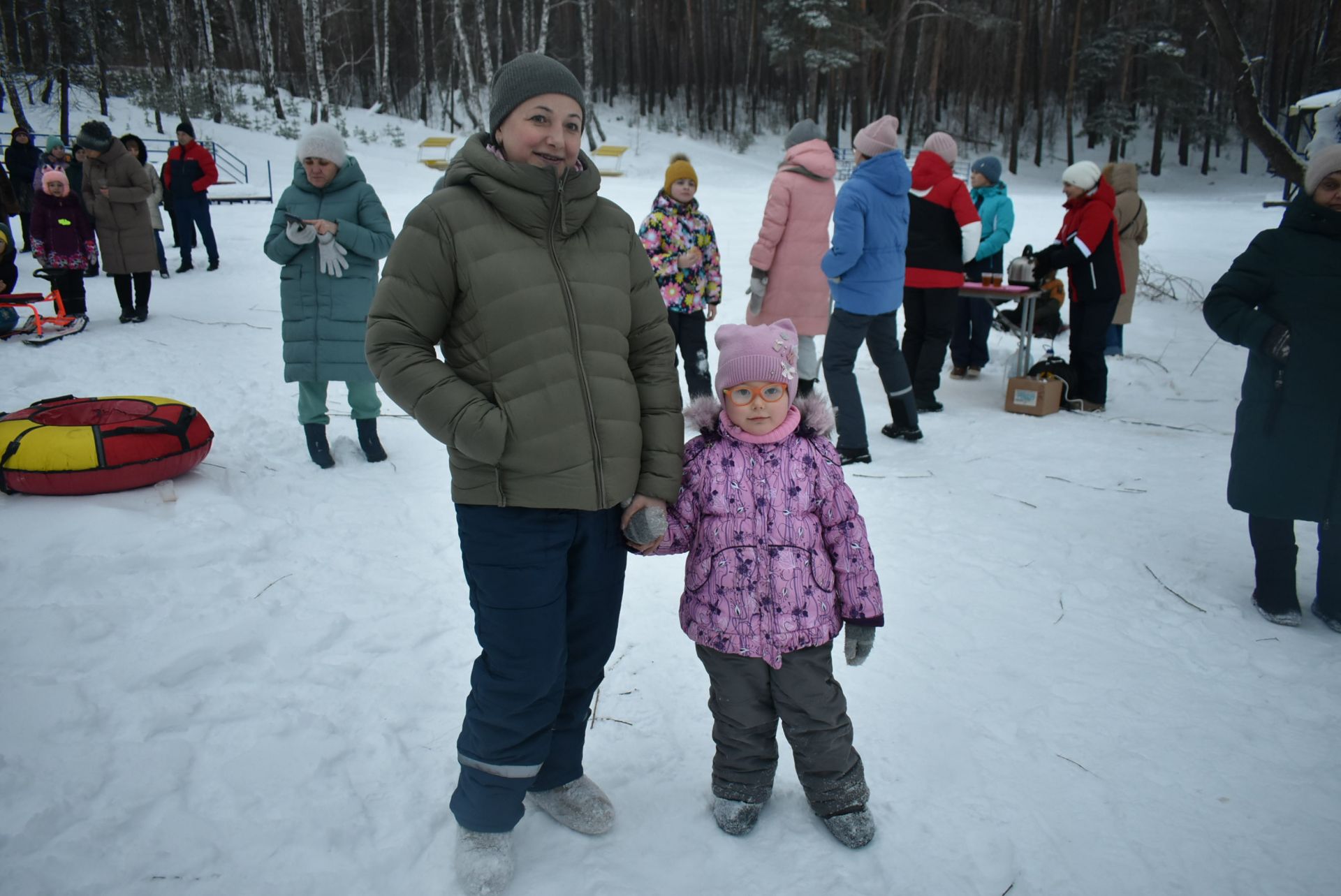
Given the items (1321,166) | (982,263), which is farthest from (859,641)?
(982,263)

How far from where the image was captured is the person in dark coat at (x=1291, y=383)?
312 centimetres

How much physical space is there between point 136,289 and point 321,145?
5.21m

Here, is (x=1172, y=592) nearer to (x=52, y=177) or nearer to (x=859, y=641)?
(x=859, y=641)

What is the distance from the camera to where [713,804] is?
2287 mm

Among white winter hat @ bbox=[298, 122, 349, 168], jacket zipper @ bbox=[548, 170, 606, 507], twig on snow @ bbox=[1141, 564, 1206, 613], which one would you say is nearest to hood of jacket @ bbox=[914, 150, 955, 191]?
twig on snow @ bbox=[1141, 564, 1206, 613]

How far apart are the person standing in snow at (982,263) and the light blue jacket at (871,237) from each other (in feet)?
8.26

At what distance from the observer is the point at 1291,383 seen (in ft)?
10.5

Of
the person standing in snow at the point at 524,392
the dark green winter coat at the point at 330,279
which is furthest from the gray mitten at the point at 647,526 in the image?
the dark green winter coat at the point at 330,279

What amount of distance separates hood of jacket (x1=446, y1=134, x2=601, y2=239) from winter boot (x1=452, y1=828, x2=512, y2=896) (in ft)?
4.96

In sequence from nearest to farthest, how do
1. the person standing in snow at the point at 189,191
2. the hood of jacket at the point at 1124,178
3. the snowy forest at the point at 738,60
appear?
the hood of jacket at the point at 1124,178 → the person standing in snow at the point at 189,191 → the snowy forest at the point at 738,60

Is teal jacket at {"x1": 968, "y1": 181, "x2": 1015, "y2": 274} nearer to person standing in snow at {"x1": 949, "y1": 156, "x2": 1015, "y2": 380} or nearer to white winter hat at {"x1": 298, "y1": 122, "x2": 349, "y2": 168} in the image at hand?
person standing in snow at {"x1": 949, "y1": 156, "x2": 1015, "y2": 380}

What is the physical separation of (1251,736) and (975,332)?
5.46 meters

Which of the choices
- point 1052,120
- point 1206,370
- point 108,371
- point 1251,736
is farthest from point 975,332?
point 1052,120

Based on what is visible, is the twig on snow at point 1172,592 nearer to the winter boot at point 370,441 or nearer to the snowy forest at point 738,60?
the winter boot at point 370,441
